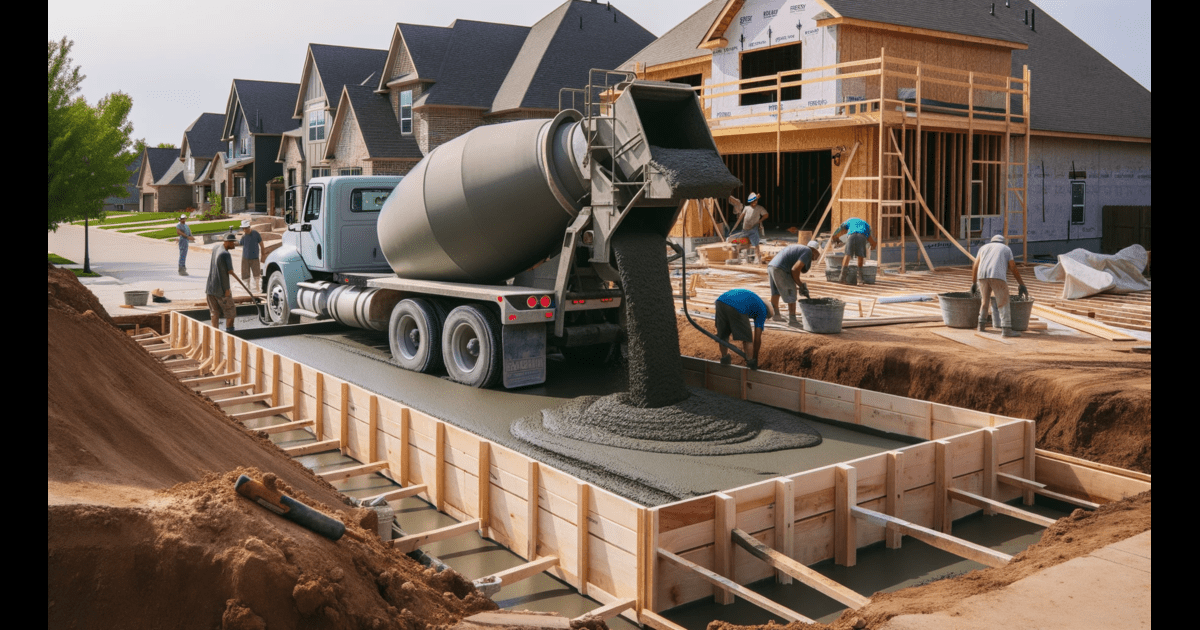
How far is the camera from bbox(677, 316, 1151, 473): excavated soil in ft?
31.4

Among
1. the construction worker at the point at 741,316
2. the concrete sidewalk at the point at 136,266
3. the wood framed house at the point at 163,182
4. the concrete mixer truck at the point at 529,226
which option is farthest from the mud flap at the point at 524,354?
the wood framed house at the point at 163,182

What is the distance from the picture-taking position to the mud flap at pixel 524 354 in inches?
438

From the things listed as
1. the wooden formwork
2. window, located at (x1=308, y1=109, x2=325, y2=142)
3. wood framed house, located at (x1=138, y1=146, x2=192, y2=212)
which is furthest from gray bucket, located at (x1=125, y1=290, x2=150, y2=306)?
wood framed house, located at (x1=138, y1=146, x2=192, y2=212)

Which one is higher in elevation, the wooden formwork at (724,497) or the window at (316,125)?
the window at (316,125)

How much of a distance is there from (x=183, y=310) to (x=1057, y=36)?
2878cm

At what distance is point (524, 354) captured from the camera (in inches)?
442

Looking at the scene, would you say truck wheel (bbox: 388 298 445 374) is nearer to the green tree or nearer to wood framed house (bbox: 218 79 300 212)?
the green tree

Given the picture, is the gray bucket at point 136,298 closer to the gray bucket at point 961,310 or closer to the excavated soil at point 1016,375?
the excavated soil at point 1016,375

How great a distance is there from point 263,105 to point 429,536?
174 feet

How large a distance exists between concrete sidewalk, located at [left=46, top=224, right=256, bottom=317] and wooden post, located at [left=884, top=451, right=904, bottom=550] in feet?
51.9

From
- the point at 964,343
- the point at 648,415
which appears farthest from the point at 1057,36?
the point at 648,415

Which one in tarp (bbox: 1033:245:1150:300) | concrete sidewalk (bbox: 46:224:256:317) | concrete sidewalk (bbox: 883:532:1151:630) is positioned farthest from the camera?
concrete sidewalk (bbox: 46:224:256:317)

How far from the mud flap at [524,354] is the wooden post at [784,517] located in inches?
190

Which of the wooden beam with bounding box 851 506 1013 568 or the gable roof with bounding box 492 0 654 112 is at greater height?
the gable roof with bounding box 492 0 654 112
